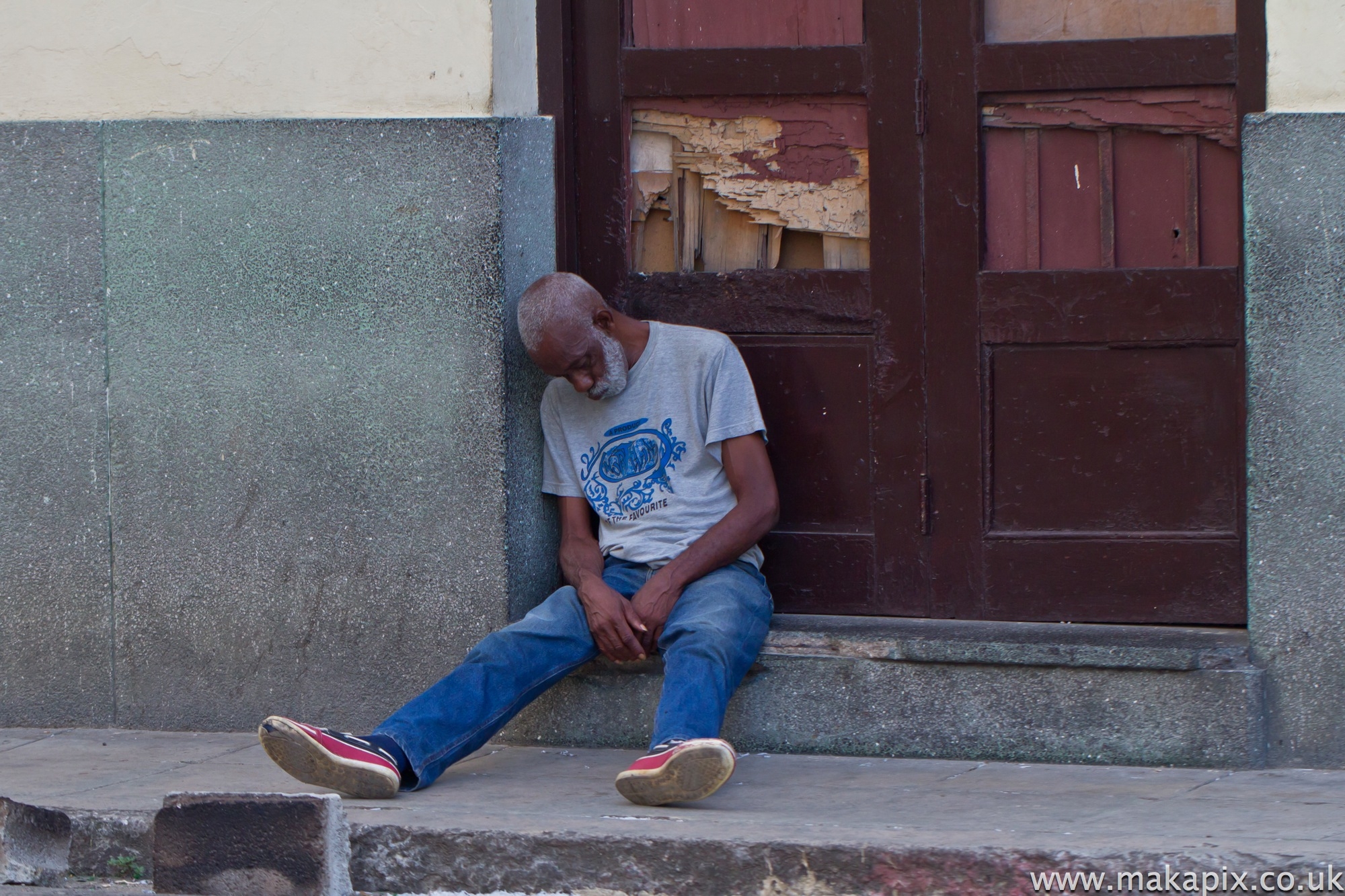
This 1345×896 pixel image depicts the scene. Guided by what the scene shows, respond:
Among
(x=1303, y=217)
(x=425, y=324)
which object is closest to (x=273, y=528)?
(x=425, y=324)

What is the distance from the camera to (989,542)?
13.8 ft

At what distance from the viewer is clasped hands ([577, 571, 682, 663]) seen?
392cm

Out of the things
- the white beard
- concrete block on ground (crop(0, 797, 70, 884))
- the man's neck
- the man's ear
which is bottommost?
concrete block on ground (crop(0, 797, 70, 884))

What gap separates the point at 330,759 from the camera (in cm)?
350

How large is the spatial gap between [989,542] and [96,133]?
272 centimetres

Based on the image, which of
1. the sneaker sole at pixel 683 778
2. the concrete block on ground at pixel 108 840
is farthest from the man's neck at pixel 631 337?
the concrete block on ground at pixel 108 840

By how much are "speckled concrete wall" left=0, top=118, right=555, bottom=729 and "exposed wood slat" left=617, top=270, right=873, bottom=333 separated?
1.13ft

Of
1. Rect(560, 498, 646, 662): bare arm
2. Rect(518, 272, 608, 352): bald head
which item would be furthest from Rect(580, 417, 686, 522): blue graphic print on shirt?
Rect(518, 272, 608, 352): bald head

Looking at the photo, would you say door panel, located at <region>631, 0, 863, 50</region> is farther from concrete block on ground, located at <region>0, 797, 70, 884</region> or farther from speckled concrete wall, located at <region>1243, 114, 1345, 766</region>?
concrete block on ground, located at <region>0, 797, 70, 884</region>

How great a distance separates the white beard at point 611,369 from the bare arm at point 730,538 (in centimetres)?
32

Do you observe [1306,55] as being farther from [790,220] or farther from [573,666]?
[573,666]

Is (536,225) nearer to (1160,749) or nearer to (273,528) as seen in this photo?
(273,528)

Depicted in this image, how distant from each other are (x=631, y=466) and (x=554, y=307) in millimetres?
493

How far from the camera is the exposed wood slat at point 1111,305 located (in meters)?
3.97
